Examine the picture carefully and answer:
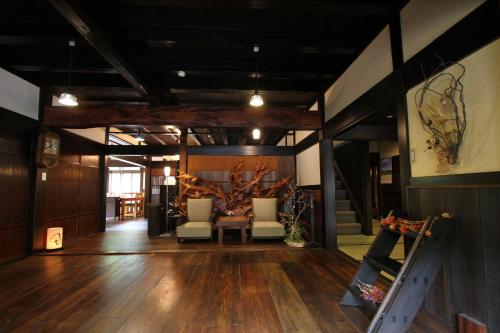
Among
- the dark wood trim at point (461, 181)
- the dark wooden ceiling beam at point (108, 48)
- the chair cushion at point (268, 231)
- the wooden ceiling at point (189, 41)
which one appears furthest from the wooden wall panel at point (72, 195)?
the dark wood trim at point (461, 181)

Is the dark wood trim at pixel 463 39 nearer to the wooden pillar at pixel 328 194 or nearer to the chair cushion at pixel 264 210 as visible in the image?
the wooden pillar at pixel 328 194

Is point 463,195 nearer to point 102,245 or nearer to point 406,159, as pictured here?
point 406,159

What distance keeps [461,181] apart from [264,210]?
380 centimetres

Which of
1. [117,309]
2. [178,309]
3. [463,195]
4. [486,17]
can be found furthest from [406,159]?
[117,309]

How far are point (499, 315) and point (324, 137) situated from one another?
3132 mm

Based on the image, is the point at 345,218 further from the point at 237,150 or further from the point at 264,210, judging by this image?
the point at 237,150

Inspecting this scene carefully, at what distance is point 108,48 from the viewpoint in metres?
2.58

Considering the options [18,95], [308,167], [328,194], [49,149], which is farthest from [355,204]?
[18,95]

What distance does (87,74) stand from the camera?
13.2ft

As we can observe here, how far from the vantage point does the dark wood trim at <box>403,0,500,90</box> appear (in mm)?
1509

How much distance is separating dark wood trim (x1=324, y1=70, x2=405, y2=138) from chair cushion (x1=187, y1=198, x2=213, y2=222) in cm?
299

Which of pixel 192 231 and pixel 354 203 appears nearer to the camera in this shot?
pixel 192 231

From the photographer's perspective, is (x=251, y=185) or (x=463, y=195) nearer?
(x=463, y=195)

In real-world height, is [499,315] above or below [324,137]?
below
